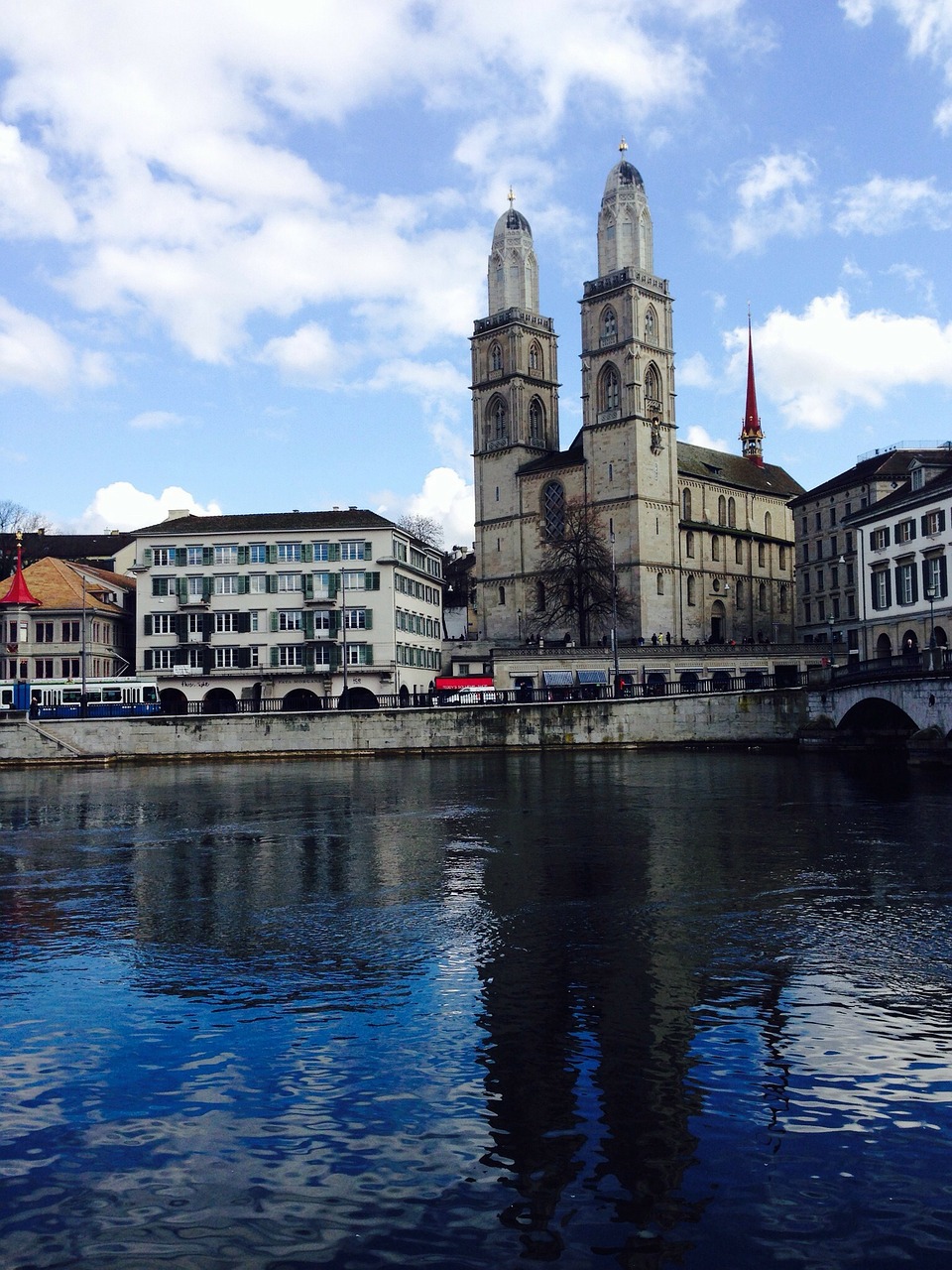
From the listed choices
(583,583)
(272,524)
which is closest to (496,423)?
(583,583)

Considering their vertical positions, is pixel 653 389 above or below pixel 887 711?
above

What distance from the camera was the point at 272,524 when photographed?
83.8 m

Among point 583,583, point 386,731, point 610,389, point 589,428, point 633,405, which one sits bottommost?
point 386,731

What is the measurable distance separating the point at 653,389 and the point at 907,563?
4630 centimetres

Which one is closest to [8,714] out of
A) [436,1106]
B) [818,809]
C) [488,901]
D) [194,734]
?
[194,734]

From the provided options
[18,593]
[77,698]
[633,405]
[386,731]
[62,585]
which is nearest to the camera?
[386,731]

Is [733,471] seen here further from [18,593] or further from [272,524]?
[18,593]

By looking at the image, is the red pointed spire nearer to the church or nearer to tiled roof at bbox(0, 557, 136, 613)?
tiled roof at bbox(0, 557, 136, 613)

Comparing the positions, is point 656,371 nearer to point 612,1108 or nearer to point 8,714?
point 8,714

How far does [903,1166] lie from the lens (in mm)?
8250

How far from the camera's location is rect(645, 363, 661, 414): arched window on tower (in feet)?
350

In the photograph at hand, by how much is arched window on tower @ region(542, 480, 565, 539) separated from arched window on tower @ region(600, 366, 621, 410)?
29.0ft

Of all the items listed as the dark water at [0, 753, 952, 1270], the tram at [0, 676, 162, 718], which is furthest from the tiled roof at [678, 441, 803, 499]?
the dark water at [0, 753, 952, 1270]

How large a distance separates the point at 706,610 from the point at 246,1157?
103995 millimetres
